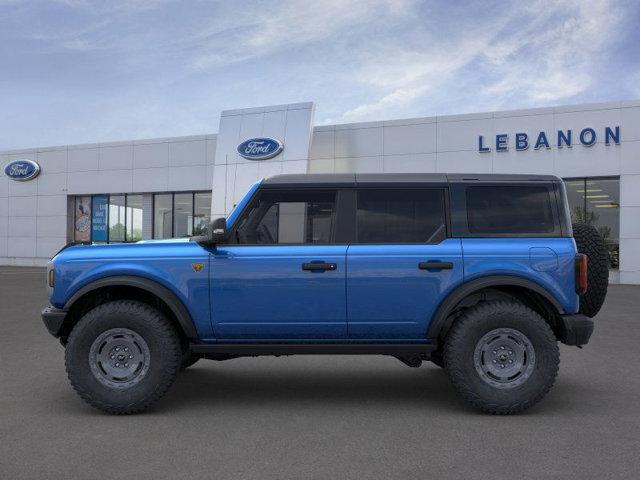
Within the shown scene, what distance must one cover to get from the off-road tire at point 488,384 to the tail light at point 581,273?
43 cm

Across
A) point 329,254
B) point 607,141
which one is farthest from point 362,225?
point 607,141

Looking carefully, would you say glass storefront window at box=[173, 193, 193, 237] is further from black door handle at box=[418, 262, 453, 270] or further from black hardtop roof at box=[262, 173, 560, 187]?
black door handle at box=[418, 262, 453, 270]

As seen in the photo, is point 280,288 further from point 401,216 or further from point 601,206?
point 601,206

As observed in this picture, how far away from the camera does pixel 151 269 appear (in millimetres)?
5090

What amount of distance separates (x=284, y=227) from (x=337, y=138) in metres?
20.8

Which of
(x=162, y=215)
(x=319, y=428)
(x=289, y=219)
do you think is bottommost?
(x=319, y=428)

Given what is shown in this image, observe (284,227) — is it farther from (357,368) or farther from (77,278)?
(357,368)

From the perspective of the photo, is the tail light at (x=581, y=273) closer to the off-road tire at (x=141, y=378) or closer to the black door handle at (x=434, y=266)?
the black door handle at (x=434, y=266)

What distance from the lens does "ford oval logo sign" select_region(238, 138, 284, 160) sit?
2498 cm

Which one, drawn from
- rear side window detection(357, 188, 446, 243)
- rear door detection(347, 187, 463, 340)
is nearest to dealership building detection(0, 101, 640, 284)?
rear side window detection(357, 188, 446, 243)

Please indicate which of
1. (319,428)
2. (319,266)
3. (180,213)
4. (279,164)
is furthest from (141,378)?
(180,213)

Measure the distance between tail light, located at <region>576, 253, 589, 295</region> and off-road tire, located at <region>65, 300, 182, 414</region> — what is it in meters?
3.26

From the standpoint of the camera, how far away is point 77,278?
512 cm

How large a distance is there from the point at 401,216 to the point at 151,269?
2072 millimetres
